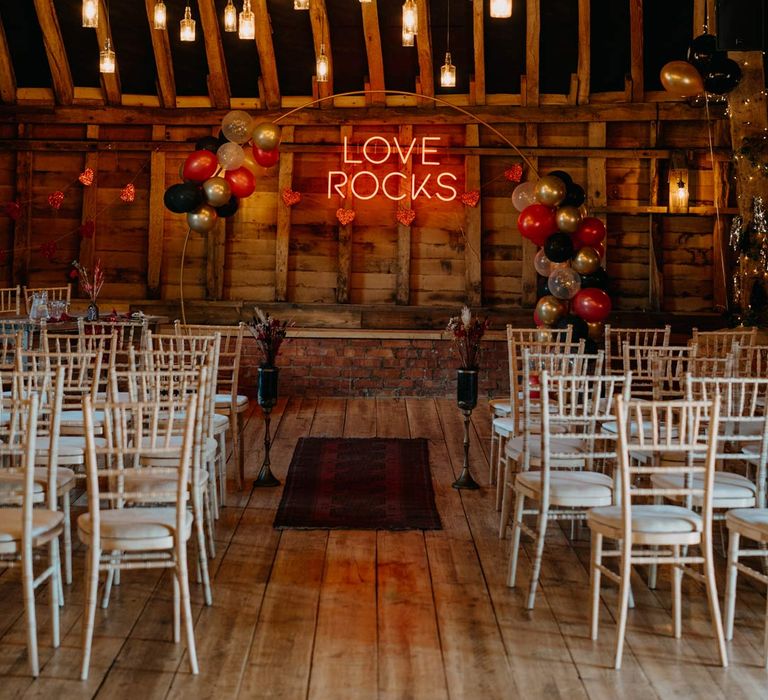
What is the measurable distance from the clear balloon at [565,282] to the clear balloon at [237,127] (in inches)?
127

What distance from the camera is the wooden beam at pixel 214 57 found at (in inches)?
419

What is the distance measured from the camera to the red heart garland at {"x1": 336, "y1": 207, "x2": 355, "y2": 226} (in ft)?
36.5

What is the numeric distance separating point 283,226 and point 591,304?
3892 millimetres

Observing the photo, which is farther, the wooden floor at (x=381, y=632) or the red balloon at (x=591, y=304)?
the red balloon at (x=591, y=304)

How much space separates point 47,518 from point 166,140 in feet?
A: 27.9

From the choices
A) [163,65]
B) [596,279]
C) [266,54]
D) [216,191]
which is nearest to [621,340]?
[596,279]

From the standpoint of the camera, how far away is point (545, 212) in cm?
920

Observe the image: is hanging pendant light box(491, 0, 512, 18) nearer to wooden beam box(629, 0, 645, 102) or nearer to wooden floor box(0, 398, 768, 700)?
wooden floor box(0, 398, 768, 700)

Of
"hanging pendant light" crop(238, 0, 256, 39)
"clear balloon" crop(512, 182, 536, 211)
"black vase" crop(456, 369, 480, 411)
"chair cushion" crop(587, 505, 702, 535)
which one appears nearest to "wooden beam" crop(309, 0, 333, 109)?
"clear balloon" crop(512, 182, 536, 211)

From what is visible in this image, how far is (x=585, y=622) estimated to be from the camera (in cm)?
401

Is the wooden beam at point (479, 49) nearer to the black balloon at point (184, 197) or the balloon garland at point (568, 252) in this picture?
the balloon garland at point (568, 252)

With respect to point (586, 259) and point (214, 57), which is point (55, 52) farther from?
point (586, 259)

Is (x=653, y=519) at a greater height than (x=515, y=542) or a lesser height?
greater

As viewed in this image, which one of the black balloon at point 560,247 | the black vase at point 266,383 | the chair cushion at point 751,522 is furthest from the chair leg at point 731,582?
the black balloon at point 560,247
